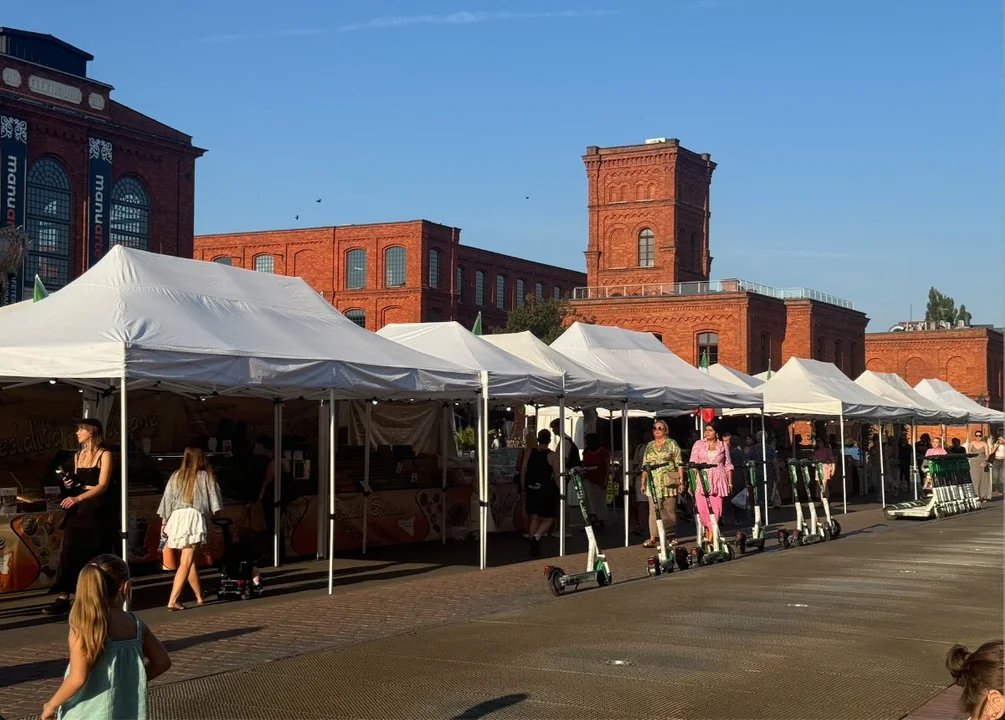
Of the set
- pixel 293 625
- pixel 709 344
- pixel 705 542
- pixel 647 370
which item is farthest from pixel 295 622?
pixel 709 344

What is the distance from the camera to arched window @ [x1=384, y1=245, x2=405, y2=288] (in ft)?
256

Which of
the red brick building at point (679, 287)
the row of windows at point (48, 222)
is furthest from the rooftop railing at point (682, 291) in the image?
the row of windows at point (48, 222)

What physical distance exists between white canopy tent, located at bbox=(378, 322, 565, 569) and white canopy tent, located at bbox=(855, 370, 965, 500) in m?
16.1

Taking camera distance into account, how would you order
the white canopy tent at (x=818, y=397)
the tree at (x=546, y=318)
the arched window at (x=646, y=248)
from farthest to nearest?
the arched window at (x=646, y=248)
the tree at (x=546, y=318)
the white canopy tent at (x=818, y=397)

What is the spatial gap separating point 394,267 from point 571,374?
60628mm

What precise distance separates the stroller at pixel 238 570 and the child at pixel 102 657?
25.2 feet

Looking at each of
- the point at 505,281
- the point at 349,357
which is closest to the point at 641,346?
the point at 349,357

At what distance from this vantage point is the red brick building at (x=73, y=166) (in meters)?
47.5

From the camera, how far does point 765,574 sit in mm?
15242

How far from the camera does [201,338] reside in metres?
12.3

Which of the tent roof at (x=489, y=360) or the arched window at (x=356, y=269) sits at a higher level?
the arched window at (x=356, y=269)

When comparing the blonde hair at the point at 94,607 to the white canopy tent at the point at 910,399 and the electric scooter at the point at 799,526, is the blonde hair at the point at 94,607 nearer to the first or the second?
the electric scooter at the point at 799,526

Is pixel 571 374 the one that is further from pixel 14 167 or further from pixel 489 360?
pixel 14 167

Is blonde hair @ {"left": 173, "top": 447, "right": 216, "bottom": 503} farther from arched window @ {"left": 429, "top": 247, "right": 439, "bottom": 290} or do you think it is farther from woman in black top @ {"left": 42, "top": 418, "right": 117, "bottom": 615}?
arched window @ {"left": 429, "top": 247, "right": 439, "bottom": 290}
